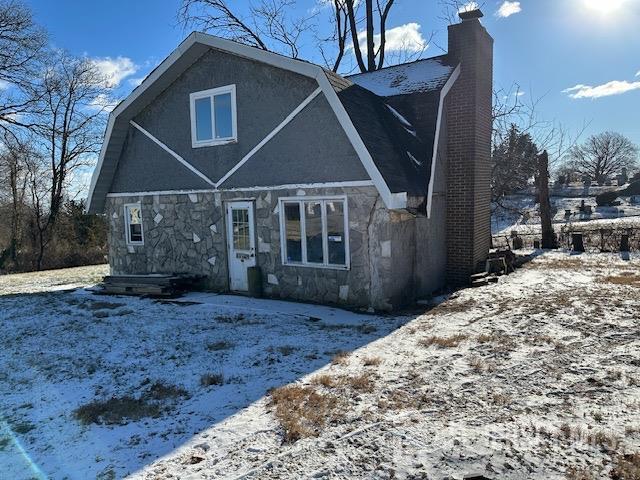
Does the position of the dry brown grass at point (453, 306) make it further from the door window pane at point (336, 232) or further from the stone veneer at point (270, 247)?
the door window pane at point (336, 232)

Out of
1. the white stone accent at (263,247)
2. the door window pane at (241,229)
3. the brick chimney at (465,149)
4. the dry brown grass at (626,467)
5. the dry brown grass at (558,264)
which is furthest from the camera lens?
the dry brown grass at (558,264)

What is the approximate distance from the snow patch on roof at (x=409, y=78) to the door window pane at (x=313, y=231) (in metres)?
4.28

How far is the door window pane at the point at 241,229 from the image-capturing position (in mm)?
10719

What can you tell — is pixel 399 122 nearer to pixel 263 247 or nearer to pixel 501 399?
pixel 263 247

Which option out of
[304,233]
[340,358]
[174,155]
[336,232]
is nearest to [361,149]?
[336,232]

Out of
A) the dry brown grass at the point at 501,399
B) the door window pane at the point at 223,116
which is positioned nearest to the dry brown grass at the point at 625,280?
the dry brown grass at the point at 501,399

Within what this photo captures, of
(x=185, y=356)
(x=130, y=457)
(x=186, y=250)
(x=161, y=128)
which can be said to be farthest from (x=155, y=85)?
(x=130, y=457)

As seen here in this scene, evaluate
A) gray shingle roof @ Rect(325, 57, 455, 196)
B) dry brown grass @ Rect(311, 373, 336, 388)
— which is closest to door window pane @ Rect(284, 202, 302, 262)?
gray shingle roof @ Rect(325, 57, 455, 196)

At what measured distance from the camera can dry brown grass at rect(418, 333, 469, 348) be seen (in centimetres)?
660

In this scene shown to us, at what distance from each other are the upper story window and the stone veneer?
4.50 ft

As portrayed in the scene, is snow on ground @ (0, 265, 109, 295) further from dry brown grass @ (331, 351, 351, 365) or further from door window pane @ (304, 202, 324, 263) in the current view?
dry brown grass @ (331, 351, 351, 365)

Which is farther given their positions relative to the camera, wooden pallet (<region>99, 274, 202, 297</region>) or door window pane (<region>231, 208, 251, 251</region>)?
wooden pallet (<region>99, 274, 202, 297</region>)

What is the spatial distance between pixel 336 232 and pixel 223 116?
4259 mm

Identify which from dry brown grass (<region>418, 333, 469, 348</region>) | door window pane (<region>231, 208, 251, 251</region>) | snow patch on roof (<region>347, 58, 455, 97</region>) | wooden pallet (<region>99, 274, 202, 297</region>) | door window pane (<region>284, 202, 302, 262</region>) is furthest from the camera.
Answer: snow patch on roof (<region>347, 58, 455, 97</region>)
